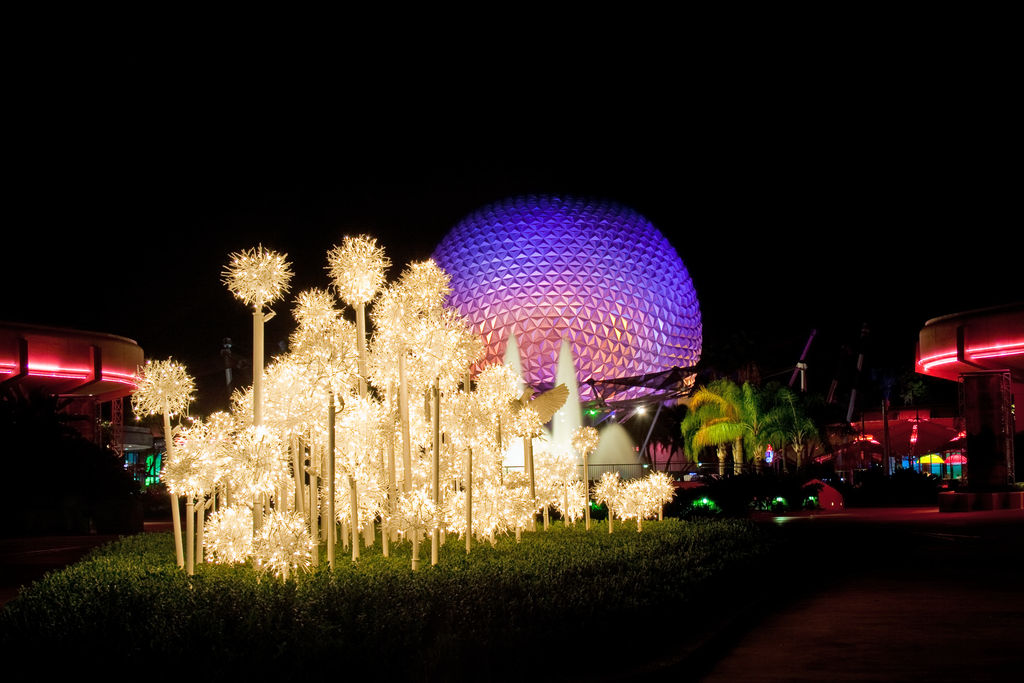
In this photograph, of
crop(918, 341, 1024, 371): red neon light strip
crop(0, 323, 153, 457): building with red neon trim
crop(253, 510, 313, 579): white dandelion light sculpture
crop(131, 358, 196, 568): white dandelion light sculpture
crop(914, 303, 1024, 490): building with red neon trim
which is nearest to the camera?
crop(253, 510, 313, 579): white dandelion light sculpture

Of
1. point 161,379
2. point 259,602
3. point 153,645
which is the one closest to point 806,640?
point 259,602

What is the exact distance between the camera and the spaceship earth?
40.5 m

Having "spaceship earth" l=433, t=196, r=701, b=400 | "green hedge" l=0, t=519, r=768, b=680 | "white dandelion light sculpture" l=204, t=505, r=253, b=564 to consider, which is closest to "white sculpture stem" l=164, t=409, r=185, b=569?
"green hedge" l=0, t=519, r=768, b=680

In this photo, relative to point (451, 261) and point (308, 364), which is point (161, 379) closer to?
point (308, 364)

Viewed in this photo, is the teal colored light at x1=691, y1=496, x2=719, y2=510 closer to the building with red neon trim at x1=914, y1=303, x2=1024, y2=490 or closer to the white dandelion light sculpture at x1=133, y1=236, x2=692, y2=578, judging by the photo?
the building with red neon trim at x1=914, y1=303, x2=1024, y2=490

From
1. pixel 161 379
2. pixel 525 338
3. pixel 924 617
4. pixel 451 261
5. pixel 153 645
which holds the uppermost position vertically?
pixel 451 261

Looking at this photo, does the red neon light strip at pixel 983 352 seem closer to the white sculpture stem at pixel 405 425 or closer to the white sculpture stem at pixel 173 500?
the white sculpture stem at pixel 405 425

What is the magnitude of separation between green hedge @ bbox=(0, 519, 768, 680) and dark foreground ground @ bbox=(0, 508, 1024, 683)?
13.1 inches

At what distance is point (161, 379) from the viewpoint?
9477 millimetres

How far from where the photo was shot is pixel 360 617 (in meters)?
6.02

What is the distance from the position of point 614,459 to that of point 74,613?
36.5m

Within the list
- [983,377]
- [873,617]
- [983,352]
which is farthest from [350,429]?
[983,377]

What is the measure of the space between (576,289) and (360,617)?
3505 centimetres

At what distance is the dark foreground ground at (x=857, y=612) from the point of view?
7410 mm
